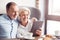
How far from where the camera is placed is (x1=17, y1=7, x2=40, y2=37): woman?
1.36 metres

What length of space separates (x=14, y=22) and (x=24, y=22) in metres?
0.12

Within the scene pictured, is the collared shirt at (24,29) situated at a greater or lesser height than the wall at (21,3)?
lesser

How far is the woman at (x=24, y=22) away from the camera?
4.45ft

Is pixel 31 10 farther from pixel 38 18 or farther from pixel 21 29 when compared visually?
pixel 21 29

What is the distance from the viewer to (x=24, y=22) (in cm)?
138

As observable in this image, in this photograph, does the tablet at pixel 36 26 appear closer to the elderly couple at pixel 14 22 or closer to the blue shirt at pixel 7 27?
the elderly couple at pixel 14 22

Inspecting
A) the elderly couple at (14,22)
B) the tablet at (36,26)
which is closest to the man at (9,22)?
the elderly couple at (14,22)

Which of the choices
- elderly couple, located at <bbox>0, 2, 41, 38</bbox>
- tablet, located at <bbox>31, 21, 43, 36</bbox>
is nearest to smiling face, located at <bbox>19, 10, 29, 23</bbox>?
elderly couple, located at <bbox>0, 2, 41, 38</bbox>

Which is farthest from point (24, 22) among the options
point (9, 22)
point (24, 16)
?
point (9, 22)

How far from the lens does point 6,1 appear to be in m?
1.39

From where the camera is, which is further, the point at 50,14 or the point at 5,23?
the point at 50,14

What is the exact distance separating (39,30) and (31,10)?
25cm

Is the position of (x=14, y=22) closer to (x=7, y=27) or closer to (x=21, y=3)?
(x=7, y=27)

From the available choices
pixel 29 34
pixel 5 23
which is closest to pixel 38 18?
pixel 29 34
